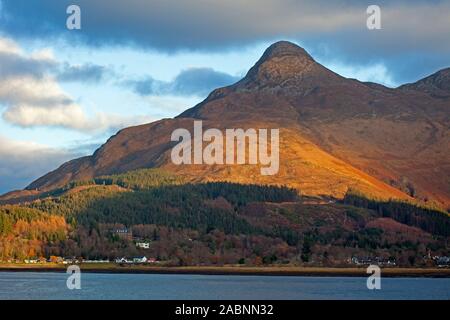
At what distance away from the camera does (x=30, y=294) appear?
6344 inches

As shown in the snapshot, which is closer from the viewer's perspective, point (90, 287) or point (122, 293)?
point (122, 293)

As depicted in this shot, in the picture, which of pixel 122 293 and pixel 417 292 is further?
pixel 417 292
